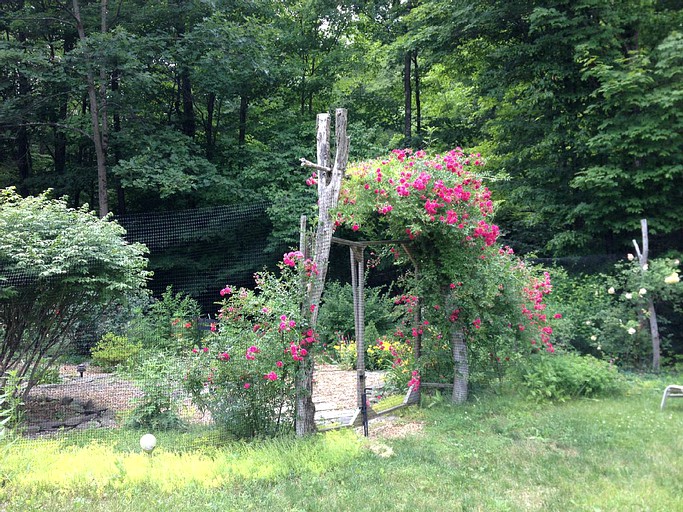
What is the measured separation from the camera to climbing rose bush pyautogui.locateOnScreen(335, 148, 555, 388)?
4.29m

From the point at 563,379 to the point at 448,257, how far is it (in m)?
1.68

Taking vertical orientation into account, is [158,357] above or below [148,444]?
above

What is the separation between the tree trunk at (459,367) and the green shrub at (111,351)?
3.94 metres

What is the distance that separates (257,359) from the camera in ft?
11.9

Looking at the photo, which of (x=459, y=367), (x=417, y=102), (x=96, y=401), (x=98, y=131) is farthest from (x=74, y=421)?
(x=417, y=102)

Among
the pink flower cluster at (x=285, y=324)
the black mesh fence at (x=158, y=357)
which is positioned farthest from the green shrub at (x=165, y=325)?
the pink flower cluster at (x=285, y=324)

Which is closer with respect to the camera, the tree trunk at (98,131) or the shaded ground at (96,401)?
the shaded ground at (96,401)

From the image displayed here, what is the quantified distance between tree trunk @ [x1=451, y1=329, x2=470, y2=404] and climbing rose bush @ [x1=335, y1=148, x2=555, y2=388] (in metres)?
0.08

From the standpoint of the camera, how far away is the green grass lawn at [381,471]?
2.70m

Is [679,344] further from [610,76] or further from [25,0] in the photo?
[25,0]

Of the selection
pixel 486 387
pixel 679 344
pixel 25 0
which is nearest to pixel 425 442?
pixel 486 387

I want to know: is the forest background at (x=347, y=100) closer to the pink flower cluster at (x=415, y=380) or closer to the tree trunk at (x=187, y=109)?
the tree trunk at (x=187, y=109)

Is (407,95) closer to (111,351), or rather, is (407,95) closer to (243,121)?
(243,121)

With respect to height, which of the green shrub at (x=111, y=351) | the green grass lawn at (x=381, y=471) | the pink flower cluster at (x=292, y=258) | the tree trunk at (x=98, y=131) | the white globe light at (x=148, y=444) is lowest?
the green grass lawn at (x=381, y=471)
